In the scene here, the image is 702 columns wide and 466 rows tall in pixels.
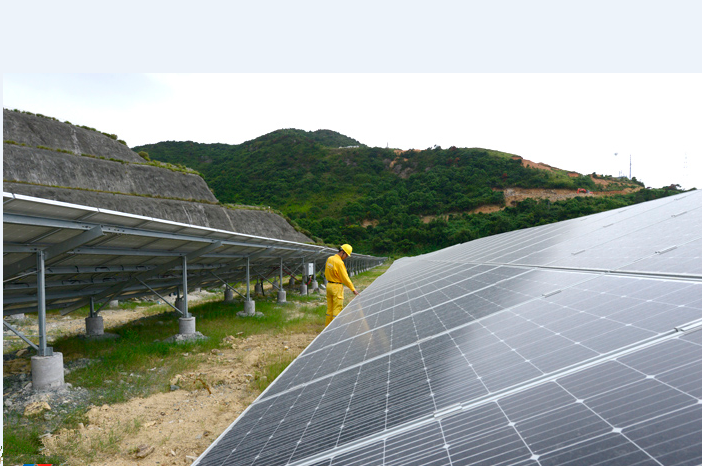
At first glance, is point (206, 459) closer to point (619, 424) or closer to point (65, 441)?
point (619, 424)

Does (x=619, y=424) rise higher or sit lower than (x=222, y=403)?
higher

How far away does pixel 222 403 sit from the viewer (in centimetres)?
888

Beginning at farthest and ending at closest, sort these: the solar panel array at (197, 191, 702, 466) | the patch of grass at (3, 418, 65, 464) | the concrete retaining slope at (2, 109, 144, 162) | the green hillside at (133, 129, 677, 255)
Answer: the green hillside at (133, 129, 677, 255) → the concrete retaining slope at (2, 109, 144, 162) → the patch of grass at (3, 418, 65, 464) → the solar panel array at (197, 191, 702, 466)

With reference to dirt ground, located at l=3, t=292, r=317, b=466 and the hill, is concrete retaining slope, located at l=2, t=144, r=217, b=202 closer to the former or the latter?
the hill

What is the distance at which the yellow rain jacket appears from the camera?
10.9 meters

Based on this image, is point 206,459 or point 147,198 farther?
point 147,198

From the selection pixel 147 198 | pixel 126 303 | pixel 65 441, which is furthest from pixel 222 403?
pixel 147 198

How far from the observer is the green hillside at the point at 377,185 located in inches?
3068

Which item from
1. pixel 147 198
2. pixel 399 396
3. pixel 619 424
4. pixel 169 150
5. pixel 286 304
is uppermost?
pixel 169 150

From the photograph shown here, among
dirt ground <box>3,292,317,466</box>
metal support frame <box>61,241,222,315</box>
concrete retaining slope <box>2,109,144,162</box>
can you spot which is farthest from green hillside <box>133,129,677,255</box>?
dirt ground <box>3,292,317,466</box>

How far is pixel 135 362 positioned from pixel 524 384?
1190 cm

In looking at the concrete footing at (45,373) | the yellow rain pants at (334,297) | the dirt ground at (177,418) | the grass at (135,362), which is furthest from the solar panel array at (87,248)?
the yellow rain pants at (334,297)

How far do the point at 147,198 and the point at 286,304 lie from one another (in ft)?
79.6

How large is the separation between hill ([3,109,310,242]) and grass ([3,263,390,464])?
22.3 metres
